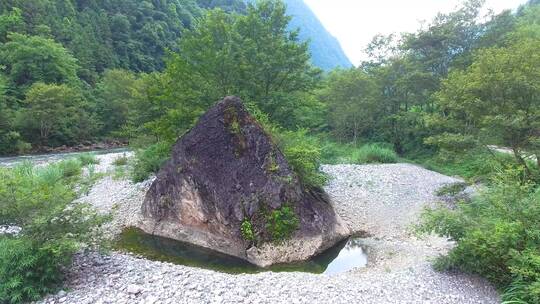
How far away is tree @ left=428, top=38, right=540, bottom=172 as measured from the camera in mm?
11367

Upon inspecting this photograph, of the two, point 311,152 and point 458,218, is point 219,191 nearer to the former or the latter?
point 311,152

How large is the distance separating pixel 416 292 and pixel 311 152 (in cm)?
629

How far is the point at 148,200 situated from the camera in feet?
40.6

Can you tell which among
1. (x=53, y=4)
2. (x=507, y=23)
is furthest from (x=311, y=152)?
(x=53, y=4)

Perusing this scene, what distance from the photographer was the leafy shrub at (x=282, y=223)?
10023 millimetres

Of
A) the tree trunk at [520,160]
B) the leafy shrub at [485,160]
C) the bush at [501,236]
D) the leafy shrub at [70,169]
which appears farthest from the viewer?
the leafy shrub at [70,169]

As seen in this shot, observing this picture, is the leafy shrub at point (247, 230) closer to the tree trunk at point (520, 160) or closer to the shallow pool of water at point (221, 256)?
the shallow pool of water at point (221, 256)

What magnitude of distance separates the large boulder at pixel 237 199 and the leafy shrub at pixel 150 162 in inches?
183

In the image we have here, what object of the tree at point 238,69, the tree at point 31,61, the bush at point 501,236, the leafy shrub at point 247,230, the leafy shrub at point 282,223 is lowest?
the bush at point 501,236

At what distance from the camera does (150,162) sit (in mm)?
16922

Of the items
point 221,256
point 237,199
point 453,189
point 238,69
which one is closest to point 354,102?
point 238,69

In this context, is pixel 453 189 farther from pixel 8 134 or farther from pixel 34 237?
pixel 8 134

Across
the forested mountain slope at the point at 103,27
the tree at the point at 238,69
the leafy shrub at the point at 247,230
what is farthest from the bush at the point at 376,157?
the forested mountain slope at the point at 103,27

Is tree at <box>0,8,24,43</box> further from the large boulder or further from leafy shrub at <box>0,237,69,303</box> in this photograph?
leafy shrub at <box>0,237,69,303</box>
